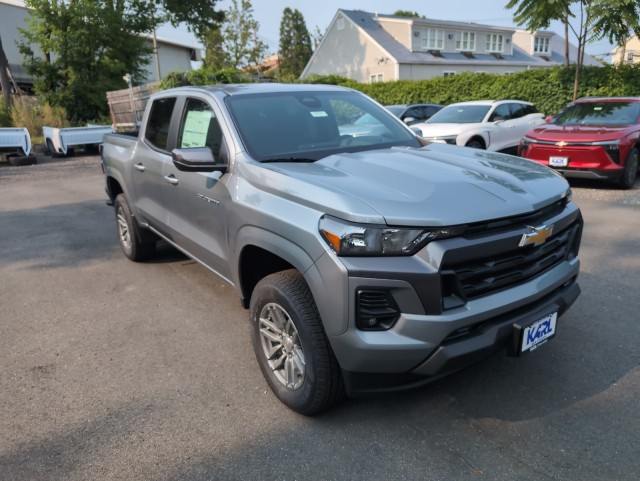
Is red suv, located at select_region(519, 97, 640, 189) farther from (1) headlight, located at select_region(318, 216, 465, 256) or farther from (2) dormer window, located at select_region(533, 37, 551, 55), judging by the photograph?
(2) dormer window, located at select_region(533, 37, 551, 55)

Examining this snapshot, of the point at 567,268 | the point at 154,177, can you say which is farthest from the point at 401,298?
the point at 154,177

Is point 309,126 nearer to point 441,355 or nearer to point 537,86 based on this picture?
point 441,355

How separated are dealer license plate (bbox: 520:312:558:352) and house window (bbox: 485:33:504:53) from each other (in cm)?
4405

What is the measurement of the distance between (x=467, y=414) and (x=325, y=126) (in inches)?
87.1

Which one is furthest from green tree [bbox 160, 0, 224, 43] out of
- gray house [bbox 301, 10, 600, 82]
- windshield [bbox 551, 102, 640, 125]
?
windshield [bbox 551, 102, 640, 125]

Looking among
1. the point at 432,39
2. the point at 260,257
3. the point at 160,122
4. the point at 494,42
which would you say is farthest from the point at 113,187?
the point at 494,42

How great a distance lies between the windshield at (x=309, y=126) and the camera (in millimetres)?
3504

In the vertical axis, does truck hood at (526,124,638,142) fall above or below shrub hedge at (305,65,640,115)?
below

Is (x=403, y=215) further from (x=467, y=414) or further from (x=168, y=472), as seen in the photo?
(x=168, y=472)

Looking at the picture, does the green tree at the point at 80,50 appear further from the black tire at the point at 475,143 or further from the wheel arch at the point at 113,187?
the wheel arch at the point at 113,187

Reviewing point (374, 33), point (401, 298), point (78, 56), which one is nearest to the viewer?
point (401, 298)

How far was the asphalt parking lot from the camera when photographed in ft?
8.34

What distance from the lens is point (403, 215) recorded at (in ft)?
7.93

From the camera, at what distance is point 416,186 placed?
2.73 m
